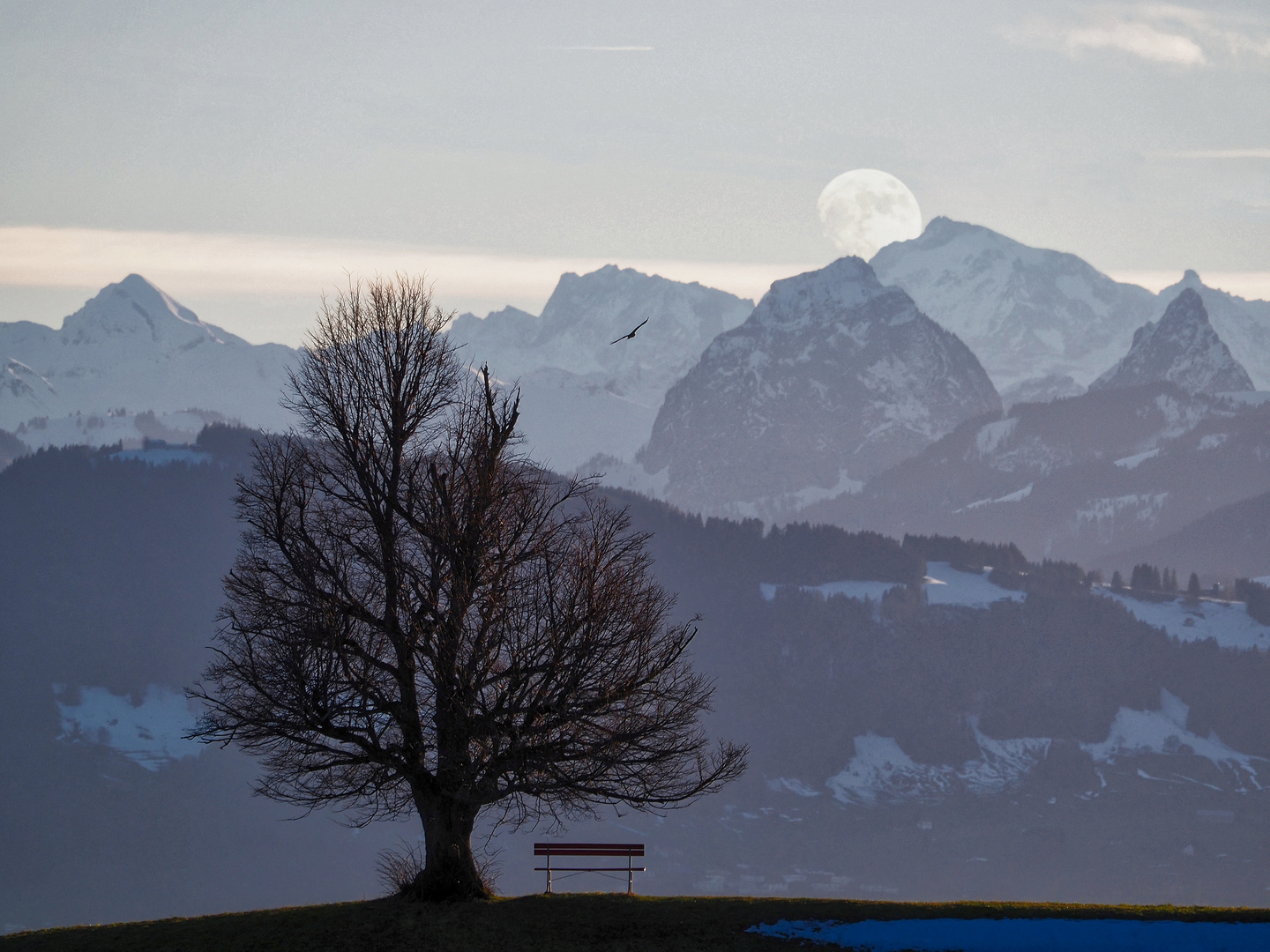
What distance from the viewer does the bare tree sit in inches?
1341

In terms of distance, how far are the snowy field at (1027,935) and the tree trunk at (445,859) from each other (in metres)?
7.15

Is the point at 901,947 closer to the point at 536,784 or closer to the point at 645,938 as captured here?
the point at 645,938

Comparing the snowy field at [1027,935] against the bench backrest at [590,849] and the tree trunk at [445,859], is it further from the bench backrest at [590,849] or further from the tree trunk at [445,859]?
the tree trunk at [445,859]

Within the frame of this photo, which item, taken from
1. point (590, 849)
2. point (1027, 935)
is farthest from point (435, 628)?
point (1027, 935)

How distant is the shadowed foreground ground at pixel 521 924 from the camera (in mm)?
32938

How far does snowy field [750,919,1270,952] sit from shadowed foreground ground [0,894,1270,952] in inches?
29.8

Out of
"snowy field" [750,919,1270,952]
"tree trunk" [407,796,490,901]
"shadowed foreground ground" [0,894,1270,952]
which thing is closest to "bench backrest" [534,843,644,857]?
"shadowed foreground ground" [0,894,1270,952]

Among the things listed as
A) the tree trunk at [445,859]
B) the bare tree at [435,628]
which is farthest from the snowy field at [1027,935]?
the tree trunk at [445,859]

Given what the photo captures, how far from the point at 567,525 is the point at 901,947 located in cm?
1295

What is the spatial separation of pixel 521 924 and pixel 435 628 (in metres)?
7.12

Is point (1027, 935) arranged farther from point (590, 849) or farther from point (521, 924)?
point (590, 849)

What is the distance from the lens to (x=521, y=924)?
111 feet

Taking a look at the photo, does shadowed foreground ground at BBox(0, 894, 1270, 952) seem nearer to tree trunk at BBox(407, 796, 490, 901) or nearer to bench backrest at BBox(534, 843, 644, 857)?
tree trunk at BBox(407, 796, 490, 901)

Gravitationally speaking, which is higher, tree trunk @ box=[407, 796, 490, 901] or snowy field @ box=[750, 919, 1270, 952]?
tree trunk @ box=[407, 796, 490, 901]
